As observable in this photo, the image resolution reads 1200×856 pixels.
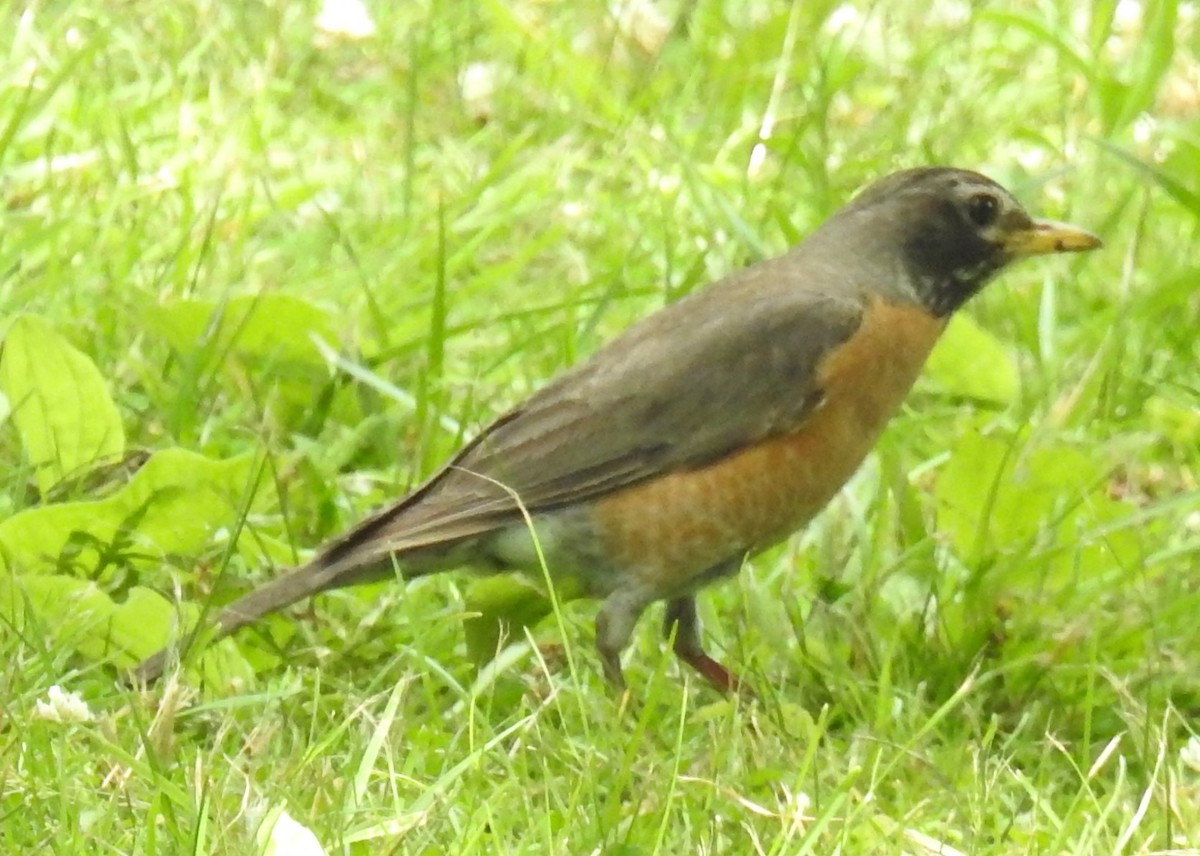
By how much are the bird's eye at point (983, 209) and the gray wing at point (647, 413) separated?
39 cm

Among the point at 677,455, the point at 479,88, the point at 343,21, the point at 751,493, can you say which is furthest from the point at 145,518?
the point at 343,21

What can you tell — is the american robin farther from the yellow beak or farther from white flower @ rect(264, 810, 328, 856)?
white flower @ rect(264, 810, 328, 856)

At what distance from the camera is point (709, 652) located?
451cm

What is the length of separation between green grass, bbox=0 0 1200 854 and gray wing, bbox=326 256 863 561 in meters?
0.23

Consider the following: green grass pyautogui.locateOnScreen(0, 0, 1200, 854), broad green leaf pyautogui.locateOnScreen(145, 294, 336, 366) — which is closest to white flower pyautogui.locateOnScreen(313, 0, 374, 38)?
green grass pyautogui.locateOnScreen(0, 0, 1200, 854)

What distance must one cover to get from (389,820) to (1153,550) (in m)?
2.06

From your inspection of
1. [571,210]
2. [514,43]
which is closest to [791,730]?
[571,210]

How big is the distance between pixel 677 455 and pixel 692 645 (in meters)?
0.36

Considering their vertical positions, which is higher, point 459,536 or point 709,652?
point 459,536

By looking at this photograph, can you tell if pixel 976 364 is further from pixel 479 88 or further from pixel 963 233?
pixel 479 88

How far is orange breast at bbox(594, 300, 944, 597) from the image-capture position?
4.30 metres

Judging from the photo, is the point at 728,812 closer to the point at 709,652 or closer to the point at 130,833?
the point at 130,833

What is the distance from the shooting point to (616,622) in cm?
433

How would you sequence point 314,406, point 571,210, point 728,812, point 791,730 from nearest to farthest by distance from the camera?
1. point 728,812
2. point 791,730
3. point 314,406
4. point 571,210
